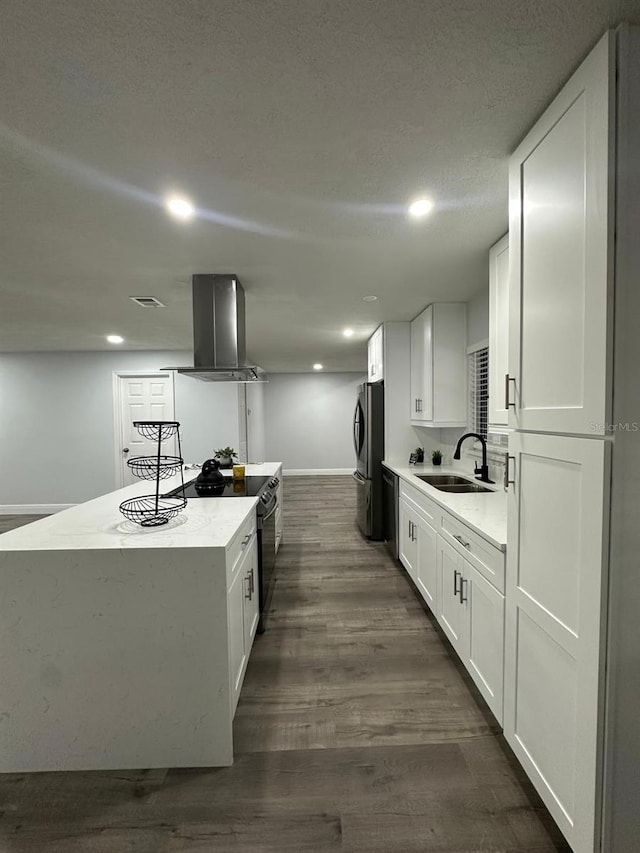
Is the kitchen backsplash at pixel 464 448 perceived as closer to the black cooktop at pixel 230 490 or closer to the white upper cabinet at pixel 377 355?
the white upper cabinet at pixel 377 355

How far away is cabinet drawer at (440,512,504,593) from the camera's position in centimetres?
159

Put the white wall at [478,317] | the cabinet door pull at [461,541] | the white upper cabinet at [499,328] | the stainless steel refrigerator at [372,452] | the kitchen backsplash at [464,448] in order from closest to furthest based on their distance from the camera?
the cabinet door pull at [461,541] < the white upper cabinet at [499,328] < the kitchen backsplash at [464,448] < the white wall at [478,317] < the stainless steel refrigerator at [372,452]

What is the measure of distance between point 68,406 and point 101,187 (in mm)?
5125

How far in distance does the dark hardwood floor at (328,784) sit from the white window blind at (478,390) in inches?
71.7

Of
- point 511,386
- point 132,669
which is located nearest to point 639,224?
point 511,386

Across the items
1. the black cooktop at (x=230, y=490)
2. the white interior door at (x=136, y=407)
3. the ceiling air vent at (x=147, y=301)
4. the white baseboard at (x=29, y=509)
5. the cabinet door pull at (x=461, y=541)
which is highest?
the ceiling air vent at (x=147, y=301)

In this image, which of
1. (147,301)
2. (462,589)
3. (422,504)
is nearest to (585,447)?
(462,589)

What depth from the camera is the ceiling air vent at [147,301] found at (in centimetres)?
315

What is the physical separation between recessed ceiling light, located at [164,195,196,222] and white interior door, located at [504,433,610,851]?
68.0 inches

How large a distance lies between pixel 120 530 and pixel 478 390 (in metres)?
2.91

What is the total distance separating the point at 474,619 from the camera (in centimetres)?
184

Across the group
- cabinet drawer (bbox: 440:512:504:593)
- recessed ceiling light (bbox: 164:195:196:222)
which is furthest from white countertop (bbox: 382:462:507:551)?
recessed ceiling light (bbox: 164:195:196:222)

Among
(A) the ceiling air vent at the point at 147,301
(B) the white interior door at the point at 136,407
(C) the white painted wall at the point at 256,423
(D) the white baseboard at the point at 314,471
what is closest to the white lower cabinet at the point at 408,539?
(A) the ceiling air vent at the point at 147,301

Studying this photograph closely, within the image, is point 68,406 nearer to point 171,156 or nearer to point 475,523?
point 171,156
